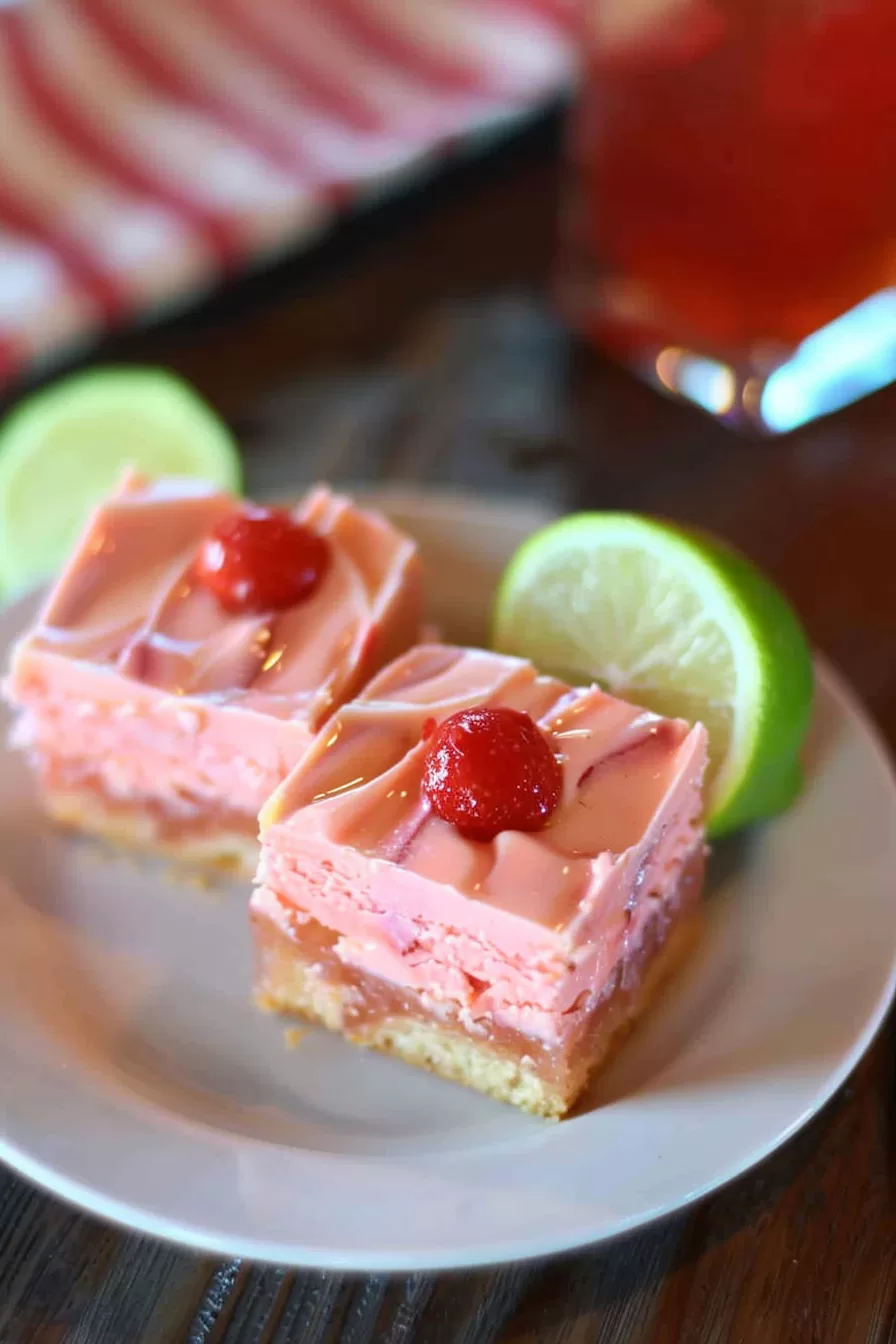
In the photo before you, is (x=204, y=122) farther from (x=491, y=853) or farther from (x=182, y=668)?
(x=491, y=853)

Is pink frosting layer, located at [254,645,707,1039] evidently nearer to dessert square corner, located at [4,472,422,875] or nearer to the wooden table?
dessert square corner, located at [4,472,422,875]

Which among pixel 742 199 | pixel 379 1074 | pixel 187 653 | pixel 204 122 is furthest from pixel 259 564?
pixel 204 122

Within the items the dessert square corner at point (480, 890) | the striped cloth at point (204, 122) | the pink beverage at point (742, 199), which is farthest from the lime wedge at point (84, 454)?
the pink beverage at point (742, 199)

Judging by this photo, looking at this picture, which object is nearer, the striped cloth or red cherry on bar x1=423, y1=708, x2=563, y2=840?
red cherry on bar x1=423, y1=708, x2=563, y2=840

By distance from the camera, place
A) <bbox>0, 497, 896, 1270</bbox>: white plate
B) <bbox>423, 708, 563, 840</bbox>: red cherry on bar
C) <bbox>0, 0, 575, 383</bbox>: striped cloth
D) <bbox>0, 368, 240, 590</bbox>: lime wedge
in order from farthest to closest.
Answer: <bbox>0, 0, 575, 383</bbox>: striped cloth
<bbox>0, 368, 240, 590</bbox>: lime wedge
<bbox>423, 708, 563, 840</bbox>: red cherry on bar
<bbox>0, 497, 896, 1270</bbox>: white plate

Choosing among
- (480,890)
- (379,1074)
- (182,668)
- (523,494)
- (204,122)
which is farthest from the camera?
(204,122)

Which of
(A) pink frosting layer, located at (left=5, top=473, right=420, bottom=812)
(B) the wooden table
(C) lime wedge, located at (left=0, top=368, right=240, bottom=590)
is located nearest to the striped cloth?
(B) the wooden table
